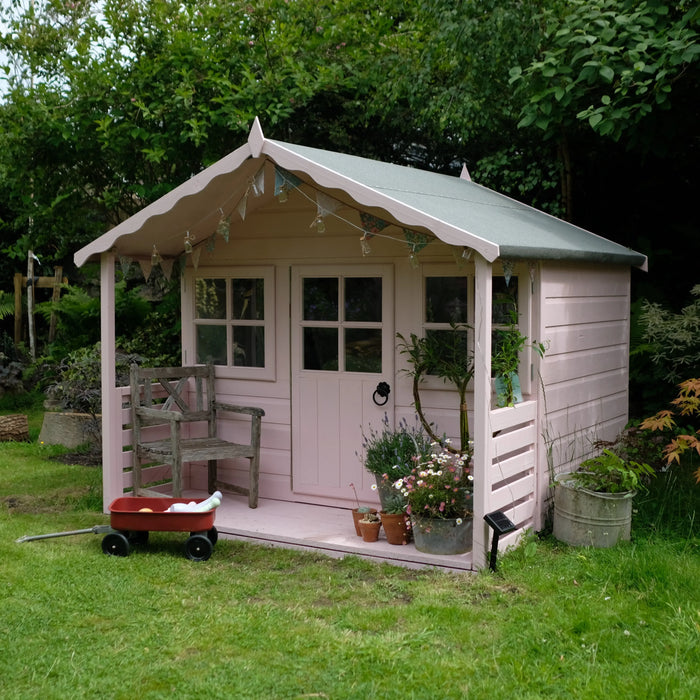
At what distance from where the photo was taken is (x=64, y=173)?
433 inches

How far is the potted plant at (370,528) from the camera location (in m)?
5.87

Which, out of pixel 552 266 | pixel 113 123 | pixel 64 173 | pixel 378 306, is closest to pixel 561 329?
pixel 552 266

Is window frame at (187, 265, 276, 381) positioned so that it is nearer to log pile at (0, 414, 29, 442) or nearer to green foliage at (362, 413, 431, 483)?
green foliage at (362, 413, 431, 483)

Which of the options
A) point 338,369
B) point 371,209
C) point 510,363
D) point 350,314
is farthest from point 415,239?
point 338,369

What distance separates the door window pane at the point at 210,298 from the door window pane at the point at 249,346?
23 cm

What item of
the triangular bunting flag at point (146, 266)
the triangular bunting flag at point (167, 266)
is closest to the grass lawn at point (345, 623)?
the triangular bunting flag at point (146, 266)

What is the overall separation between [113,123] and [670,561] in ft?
25.7

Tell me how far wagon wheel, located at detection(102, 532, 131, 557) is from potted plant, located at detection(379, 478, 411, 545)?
65.0 inches

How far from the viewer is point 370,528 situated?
587 cm

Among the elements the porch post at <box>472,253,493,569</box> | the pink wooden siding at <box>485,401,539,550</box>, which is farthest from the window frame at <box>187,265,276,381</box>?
the porch post at <box>472,253,493,569</box>

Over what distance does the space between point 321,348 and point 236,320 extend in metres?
0.83

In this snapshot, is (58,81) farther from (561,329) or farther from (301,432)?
(561,329)

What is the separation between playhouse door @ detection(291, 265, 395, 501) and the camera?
6621mm

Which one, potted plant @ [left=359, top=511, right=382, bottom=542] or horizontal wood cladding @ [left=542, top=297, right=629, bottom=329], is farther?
horizontal wood cladding @ [left=542, top=297, right=629, bottom=329]
